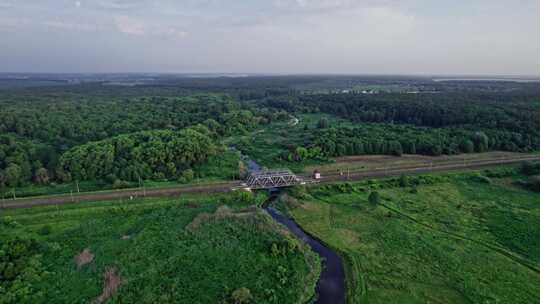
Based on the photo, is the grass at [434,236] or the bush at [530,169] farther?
the bush at [530,169]

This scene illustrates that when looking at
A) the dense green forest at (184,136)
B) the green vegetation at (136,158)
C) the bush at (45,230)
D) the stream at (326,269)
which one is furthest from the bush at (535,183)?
the bush at (45,230)

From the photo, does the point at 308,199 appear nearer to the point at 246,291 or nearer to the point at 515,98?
the point at 246,291

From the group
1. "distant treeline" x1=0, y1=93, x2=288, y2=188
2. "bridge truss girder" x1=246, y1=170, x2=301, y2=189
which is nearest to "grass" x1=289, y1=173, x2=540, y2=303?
"bridge truss girder" x1=246, y1=170, x2=301, y2=189

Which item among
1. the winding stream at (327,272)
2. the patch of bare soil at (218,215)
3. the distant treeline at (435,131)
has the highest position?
the distant treeline at (435,131)

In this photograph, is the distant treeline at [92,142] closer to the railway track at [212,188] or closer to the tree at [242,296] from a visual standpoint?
the railway track at [212,188]

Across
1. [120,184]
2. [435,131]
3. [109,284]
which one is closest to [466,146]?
[435,131]

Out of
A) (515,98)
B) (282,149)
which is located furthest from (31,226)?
(515,98)

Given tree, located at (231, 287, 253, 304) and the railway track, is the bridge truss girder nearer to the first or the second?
the railway track

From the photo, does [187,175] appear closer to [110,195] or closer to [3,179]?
[110,195]
